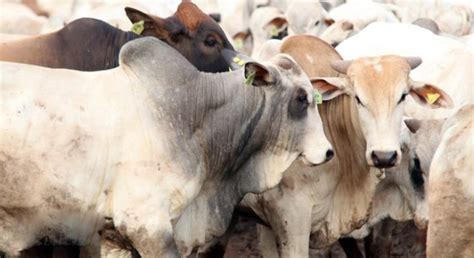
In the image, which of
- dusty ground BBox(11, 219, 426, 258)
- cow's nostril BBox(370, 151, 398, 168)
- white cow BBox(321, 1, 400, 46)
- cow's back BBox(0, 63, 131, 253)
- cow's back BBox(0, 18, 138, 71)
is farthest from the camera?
white cow BBox(321, 1, 400, 46)

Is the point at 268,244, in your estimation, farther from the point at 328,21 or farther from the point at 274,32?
the point at 274,32

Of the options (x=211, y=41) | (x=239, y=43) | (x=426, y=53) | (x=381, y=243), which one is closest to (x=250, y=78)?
(x=211, y=41)

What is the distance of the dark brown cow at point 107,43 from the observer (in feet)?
22.3

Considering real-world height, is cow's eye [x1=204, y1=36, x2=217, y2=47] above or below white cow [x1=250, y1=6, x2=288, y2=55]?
above

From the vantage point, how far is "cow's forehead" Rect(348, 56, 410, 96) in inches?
262

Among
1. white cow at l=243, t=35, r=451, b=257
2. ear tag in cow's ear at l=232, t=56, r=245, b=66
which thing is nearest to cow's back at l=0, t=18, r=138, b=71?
ear tag in cow's ear at l=232, t=56, r=245, b=66

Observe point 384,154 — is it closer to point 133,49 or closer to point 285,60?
point 285,60

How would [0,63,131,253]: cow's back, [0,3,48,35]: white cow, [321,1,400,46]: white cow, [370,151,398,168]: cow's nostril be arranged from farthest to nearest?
1. [0,3,48,35]: white cow
2. [321,1,400,46]: white cow
3. [370,151,398,168]: cow's nostril
4. [0,63,131,253]: cow's back

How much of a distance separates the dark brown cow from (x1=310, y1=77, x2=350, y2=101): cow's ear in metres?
0.55

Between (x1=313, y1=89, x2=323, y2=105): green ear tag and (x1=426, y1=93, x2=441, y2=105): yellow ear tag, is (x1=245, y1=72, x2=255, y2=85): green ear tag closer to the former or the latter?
(x1=313, y1=89, x2=323, y2=105): green ear tag

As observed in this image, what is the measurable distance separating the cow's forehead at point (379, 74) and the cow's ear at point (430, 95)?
11cm

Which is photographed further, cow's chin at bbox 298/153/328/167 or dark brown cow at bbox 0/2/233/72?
dark brown cow at bbox 0/2/233/72

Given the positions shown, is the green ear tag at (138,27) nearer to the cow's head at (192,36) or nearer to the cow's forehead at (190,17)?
the cow's head at (192,36)

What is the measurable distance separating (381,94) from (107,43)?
1519mm
